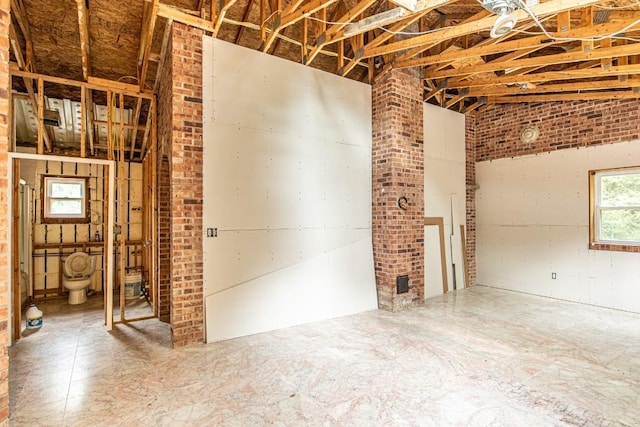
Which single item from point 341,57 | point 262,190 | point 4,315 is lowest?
point 4,315

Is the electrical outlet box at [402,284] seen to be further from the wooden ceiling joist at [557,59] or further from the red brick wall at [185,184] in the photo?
the wooden ceiling joist at [557,59]

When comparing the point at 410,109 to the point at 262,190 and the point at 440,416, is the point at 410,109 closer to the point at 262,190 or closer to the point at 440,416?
the point at 262,190

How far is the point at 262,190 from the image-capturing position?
4.08 meters

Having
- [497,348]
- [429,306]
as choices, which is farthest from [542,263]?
[497,348]

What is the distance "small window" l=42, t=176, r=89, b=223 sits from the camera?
6.23m

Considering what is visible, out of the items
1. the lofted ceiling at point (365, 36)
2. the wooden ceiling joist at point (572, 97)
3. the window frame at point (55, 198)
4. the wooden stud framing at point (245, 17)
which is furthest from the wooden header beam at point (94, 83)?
the wooden ceiling joist at point (572, 97)

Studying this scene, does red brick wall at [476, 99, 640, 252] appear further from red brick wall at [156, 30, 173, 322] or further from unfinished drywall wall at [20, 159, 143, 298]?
unfinished drywall wall at [20, 159, 143, 298]

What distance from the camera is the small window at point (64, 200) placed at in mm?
6232

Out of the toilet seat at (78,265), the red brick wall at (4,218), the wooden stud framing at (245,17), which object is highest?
the wooden stud framing at (245,17)

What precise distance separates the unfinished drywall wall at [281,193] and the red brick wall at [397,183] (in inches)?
6.5

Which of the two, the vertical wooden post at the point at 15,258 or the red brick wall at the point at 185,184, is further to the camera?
the vertical wooden post at the point at 15,258

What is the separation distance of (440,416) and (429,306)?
2941mm

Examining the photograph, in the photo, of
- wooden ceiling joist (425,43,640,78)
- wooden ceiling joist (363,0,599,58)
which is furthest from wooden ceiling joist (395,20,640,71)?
wooden ceiling joist (363,0,599,58)

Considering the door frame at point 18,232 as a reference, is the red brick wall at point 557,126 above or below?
above
